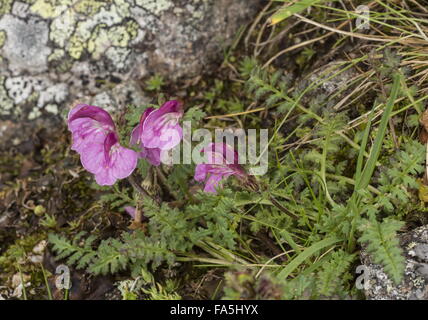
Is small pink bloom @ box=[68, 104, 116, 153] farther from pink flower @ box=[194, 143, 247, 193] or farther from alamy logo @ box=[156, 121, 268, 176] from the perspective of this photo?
pink flower @ box=[194, 143, 247, 193]

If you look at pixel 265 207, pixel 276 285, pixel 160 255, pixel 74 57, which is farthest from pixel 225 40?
pixel 276 285

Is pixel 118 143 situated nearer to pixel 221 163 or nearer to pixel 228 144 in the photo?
pixel 221 163

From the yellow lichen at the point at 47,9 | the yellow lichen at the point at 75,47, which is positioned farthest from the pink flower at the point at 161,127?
the yellow lichen at the point at 47,9

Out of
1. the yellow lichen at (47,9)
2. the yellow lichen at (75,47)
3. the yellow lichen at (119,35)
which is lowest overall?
the yellow lichen at (75,47)

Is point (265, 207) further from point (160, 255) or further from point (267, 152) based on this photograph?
point (160, 255)

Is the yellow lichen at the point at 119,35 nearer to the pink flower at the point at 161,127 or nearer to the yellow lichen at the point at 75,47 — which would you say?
the yellow lichen at the point at 75,47

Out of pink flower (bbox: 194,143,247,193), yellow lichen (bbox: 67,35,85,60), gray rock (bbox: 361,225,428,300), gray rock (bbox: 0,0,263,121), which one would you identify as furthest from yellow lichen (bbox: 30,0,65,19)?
gray rock (bbox: 361,225,428,300)

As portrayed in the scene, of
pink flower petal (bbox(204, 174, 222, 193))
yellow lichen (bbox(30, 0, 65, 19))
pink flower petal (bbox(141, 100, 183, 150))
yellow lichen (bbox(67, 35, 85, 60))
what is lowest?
pink flower petal (bbox(204, 174, 222, 193))
